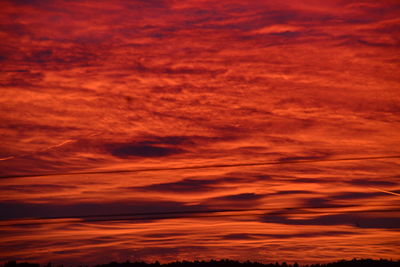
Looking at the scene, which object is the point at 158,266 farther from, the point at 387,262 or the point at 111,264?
the point at 387,262

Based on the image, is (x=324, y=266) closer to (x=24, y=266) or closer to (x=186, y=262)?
(x=186, y=262)

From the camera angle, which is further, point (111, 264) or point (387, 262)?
point (387, 262)

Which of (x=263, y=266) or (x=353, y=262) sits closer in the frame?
(x=263, y=266)

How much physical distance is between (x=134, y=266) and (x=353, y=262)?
655 centimetres

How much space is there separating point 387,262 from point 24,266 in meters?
10.9

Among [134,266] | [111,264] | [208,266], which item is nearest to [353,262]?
[208,266]

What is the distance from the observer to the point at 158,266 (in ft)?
33.8

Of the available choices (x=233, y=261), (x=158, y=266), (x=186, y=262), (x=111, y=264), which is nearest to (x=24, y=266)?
(x=111, y=264)

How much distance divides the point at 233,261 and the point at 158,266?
2.27 m

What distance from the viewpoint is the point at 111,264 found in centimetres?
1084

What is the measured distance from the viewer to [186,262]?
11.3m

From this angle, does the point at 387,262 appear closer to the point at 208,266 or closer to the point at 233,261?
the point at 233,261

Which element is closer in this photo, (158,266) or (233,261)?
(158,266)

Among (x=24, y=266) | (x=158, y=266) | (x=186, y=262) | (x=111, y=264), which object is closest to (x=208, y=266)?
(x=186, y=262)
